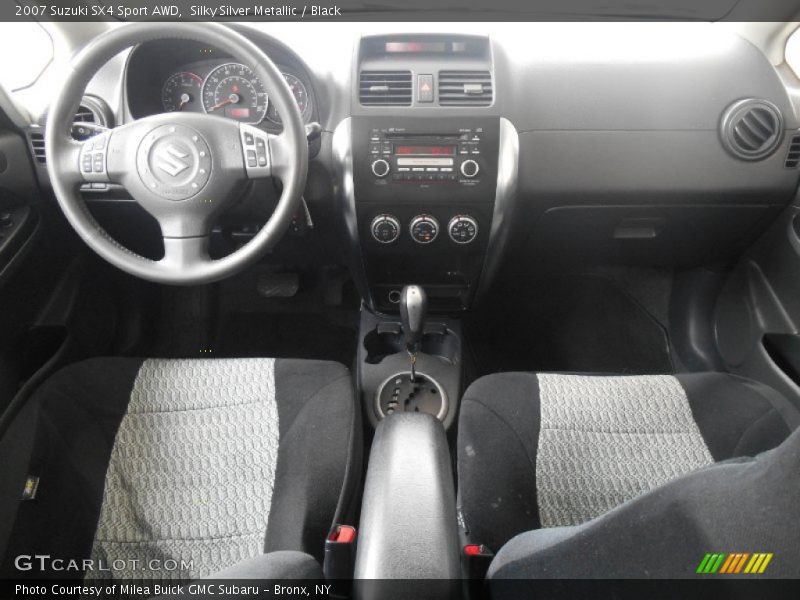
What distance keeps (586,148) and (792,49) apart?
1.94ft

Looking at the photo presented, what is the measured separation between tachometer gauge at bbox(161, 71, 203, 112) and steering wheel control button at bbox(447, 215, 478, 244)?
66cm

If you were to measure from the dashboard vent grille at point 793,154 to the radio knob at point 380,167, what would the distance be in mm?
912

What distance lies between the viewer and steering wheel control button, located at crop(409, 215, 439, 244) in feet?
4.68

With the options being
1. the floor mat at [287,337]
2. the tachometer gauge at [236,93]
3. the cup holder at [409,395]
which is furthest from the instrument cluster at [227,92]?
the floor mat at [287,337]

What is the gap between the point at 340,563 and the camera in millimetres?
933

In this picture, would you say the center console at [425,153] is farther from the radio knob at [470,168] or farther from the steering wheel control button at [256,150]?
the steering wheel control button at [256,150]

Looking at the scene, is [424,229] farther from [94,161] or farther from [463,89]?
[94,161]

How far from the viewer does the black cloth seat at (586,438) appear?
3.52 feet

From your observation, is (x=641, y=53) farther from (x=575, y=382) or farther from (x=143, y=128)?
(x=143, y=128)

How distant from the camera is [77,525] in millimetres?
1087

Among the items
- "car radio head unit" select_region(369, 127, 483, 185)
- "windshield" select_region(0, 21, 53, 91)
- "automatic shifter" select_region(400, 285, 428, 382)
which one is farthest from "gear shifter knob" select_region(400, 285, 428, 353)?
"windshield" select_region(0, 21, 53, 91)

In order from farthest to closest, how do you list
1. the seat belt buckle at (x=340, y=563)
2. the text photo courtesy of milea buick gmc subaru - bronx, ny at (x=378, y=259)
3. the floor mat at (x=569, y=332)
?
the floor mat at (x=569, y=332) → the text photo courtesy of milea buick gmc subaru - bronx, ny at (x=378, y=259) → the seat belt buckle at (x=340, y=563)

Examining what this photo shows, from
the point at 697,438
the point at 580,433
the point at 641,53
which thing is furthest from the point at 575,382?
the point at 641,53

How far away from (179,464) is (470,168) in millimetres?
835
